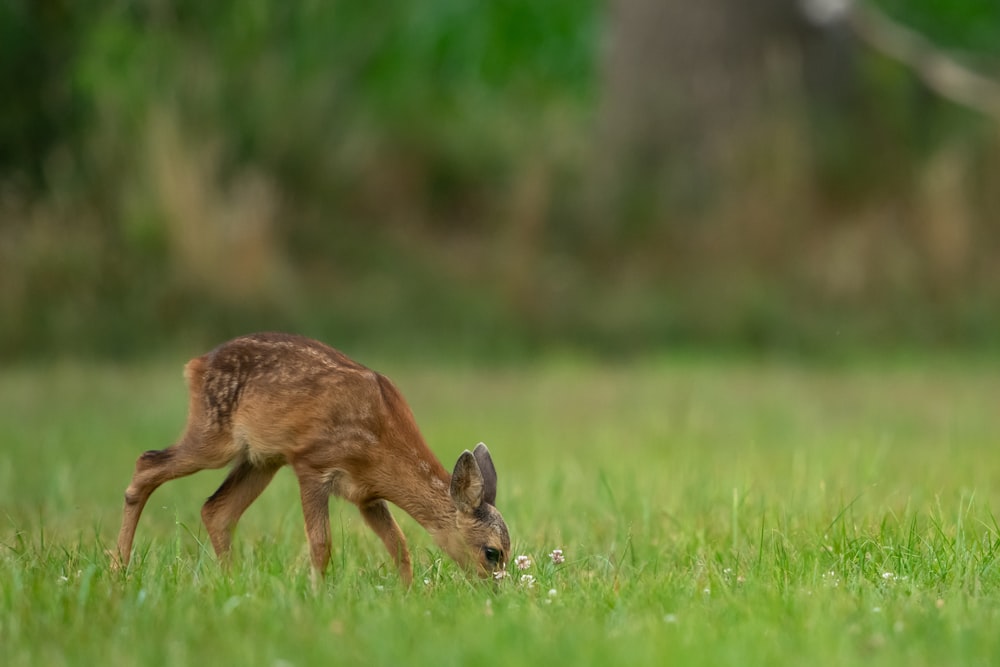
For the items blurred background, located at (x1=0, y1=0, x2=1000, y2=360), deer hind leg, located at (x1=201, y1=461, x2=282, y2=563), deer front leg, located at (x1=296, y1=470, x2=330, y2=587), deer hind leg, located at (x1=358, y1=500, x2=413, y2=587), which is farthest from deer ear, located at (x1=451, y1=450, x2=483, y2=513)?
blurred background, located at (x1=0, y1=0, x2=1000, y2=360)

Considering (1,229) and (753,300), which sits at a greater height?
(1,229)

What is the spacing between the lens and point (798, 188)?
1506 cm

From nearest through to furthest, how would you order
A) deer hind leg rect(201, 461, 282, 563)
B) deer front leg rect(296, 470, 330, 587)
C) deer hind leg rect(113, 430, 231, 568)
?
deer front leg rect(296, 470, 330, 587) → deer hind leg rect(113, 430, 231, 568) → deer hind leg rect(201, 461, 282, 563)

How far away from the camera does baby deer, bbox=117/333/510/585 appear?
571cm

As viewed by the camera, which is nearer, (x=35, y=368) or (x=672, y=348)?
(x=35, y=368)

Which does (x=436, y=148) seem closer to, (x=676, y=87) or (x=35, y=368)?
(x=676, y=87)

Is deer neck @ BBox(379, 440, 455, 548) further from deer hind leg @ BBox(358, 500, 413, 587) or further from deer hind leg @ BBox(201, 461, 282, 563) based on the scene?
deer hind leg @ BBox(201, 461, 282, 563)

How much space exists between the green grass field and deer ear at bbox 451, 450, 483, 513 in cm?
24

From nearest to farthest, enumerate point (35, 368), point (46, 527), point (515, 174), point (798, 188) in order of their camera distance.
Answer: point (46, 527)
point (35, 368)
point (798, 188)
point (515, 174)

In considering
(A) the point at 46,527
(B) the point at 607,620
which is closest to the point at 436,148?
(A) the point at 46,527

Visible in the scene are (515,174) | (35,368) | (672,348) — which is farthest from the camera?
(515,174)

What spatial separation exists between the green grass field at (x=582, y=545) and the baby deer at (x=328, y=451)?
16 cm

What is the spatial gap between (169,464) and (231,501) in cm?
36

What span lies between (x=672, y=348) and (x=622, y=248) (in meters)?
1.62
